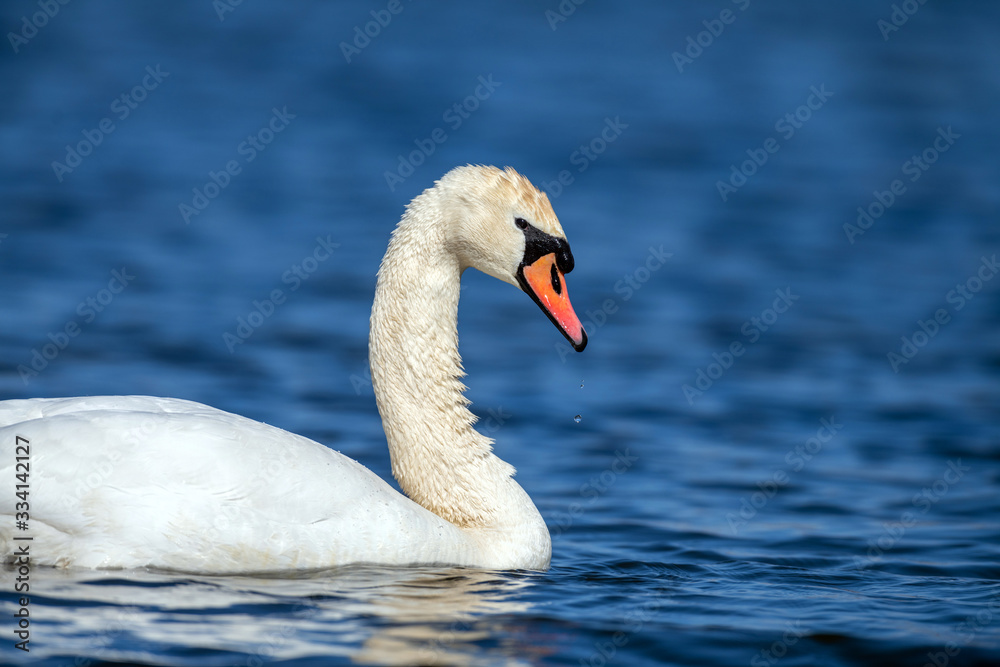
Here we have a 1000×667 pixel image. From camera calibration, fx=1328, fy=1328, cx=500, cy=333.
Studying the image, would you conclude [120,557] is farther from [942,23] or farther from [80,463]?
[942,23]

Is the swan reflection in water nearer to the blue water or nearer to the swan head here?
the blue water

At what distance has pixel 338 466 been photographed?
265 inches

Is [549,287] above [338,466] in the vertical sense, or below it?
above

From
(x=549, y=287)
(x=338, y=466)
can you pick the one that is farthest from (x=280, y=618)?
(x=549, y=287)

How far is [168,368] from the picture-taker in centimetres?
1152

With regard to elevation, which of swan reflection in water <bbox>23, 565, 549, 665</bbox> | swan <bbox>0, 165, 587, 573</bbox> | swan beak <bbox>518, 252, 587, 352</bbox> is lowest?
swan reflection in water <bbox>23, 565, 549, 665</bbox>

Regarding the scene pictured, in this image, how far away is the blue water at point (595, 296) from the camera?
6.29 m

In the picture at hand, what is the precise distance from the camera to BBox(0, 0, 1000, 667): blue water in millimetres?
6289

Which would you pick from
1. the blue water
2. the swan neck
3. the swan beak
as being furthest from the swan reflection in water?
the swan beak

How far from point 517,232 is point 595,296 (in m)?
7.28

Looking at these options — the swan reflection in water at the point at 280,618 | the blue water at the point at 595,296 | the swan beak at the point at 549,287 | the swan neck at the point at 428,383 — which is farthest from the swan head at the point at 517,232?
the swan reflection in water at the point at 280,618

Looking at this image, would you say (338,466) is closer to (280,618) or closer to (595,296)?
(280,618)

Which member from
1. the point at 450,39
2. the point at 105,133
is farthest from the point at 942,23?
the point at 105,133

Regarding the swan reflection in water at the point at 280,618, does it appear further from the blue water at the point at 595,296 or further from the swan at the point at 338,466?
the swan at the point at 338,466
